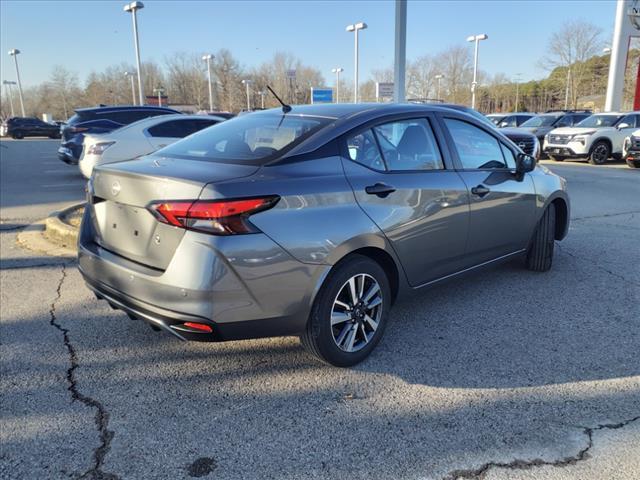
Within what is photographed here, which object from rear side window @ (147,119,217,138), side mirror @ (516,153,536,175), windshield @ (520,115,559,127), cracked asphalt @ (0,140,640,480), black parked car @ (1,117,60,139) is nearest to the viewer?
cracked asphalt @ (0,140,640,480)

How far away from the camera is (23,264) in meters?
5.53

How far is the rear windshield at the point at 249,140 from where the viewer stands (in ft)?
10.5

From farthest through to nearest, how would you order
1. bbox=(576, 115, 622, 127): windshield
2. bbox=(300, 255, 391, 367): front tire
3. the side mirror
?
1. bbox=(576, 115, 622, 127): windshield
2. the side mirror
3. bbox=(300, 255, 391, 367): front tire

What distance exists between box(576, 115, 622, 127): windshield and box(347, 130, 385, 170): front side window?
1697cm

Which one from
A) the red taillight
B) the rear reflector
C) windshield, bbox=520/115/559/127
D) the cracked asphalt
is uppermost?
windshield, bbox=520/115/559/127

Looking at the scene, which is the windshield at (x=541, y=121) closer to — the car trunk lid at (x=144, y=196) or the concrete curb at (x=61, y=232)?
the concrete curb at (x=61, y=232)

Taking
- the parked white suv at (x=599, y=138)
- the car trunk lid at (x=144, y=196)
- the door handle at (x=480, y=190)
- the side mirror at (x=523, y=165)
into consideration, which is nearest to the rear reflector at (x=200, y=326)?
the car trunk lid at (x=144, y=196)

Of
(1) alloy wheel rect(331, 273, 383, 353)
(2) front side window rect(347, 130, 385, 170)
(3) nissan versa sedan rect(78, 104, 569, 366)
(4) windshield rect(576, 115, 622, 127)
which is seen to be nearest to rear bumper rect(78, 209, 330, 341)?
(3) nissan versa sedan rect(78, 104, 569, 366)

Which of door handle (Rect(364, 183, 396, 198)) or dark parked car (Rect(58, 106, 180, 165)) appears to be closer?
door handle (Rect(364, 183, 396, 198))

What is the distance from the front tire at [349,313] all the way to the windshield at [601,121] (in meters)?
17.1

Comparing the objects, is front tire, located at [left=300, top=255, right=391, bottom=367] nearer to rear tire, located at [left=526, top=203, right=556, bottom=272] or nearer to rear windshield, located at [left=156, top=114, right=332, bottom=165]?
rear windshield, located at [left=156, top=114, right=332, bottom=165]

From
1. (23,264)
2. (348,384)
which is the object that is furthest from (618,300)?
(23,264)

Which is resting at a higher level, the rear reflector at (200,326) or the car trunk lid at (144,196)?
the car trunk lid at (144,196)

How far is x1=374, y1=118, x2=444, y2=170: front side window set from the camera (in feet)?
11.6
